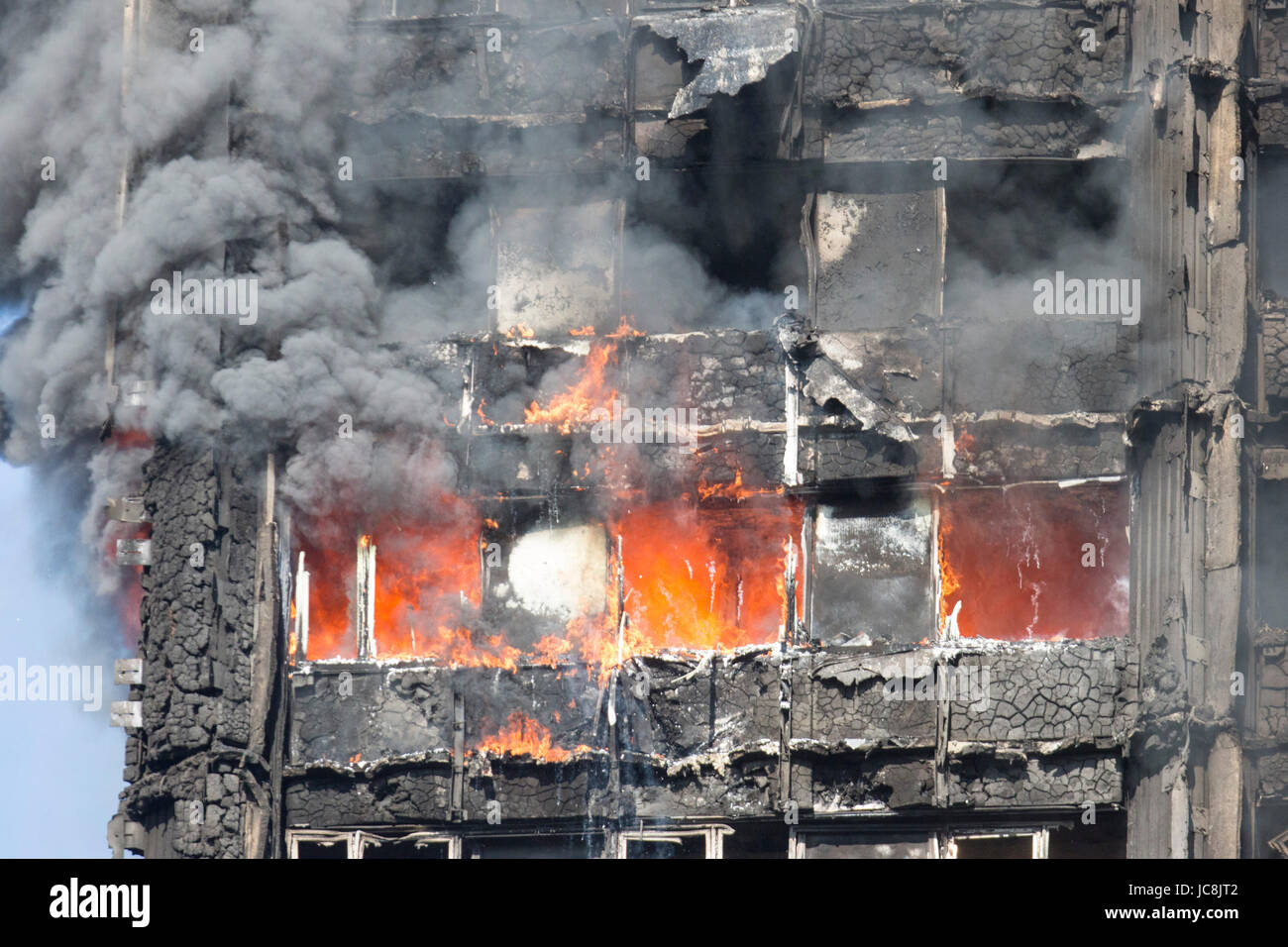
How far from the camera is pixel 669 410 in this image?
14.4 metres

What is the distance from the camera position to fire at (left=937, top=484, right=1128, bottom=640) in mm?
14203

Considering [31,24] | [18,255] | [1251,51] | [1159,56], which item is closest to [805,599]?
[1159,56]

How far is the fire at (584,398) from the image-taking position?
1431 cm

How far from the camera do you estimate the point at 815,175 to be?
575 inches

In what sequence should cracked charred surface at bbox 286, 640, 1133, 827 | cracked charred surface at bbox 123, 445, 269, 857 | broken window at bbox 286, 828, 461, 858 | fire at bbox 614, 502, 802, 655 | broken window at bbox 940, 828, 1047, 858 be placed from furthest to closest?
fire at bbox 614, 502, 802, 655 → broken window at bbox 286, 828, 461, 858 → broken window at bbox 940, 828, 1047, 858 → cracked charred surface at bbox 286, 640, 1133, 827 → cracked charred surface at bbox 123, 445, 269, 857

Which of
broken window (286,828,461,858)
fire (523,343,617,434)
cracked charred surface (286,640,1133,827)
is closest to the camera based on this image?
cracked charred surface (286,640,1133,827)

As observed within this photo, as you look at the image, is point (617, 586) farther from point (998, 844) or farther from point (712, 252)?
point (998, 844)

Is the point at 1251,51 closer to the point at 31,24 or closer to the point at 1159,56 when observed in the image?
the point at 1159,56

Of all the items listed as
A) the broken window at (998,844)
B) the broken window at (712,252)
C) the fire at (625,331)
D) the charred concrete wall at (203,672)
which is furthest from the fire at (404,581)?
the broken window at (998,844)

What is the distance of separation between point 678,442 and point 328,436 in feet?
12.3

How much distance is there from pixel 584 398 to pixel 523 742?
147 inches

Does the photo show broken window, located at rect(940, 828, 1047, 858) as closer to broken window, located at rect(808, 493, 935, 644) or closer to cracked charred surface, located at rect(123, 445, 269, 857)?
broken window, located at rect(808, 493, 935, 644)

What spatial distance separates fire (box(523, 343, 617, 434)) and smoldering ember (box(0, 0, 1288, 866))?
0.05 metres

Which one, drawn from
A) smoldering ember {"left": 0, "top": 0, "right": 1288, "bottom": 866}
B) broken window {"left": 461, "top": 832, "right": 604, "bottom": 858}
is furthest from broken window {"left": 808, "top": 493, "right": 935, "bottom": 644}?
broken window {"left": 461, "top": 832, "right": 604, "bottom": 858}
